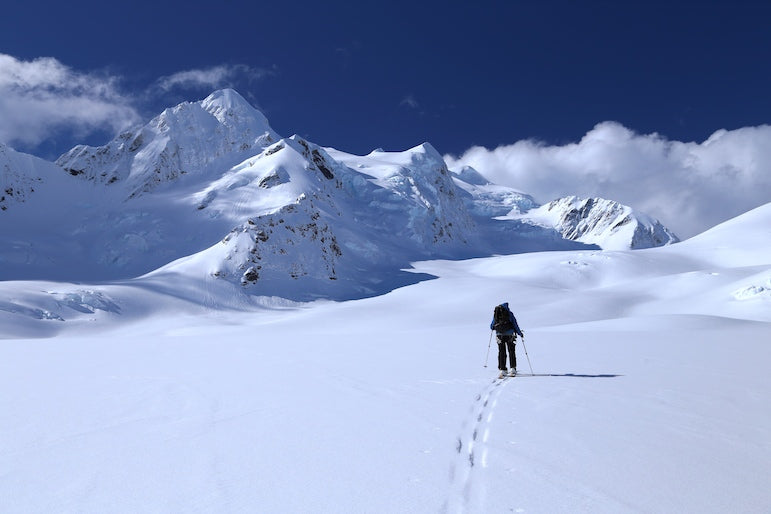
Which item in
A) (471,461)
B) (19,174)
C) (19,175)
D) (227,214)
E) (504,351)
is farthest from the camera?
(19,174)

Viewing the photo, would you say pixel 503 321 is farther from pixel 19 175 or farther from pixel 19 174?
pixel 19 174

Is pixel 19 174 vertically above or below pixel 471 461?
above

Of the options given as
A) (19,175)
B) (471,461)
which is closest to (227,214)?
(19,175)

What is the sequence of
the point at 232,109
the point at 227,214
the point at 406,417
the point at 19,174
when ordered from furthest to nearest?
1. the point at 232,109
2. the point at 19,174
3. the point at 227,214
4. the point at 406,417

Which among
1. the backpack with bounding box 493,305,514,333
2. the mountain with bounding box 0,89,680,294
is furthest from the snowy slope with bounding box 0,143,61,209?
the backpack with bounding box 493,305,514,333

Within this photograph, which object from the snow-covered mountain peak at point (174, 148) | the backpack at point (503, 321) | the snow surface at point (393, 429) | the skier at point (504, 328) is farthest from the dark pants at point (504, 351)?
the snow-covered mountain peak at point (174, 148)

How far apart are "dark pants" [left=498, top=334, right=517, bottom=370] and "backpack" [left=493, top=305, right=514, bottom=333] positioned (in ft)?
0.73

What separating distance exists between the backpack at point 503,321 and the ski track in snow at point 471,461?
459 cm

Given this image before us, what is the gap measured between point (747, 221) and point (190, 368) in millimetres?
122804

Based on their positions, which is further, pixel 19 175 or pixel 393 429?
pixel 19 175

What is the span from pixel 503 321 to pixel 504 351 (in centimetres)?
97

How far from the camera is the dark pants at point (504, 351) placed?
1191cm

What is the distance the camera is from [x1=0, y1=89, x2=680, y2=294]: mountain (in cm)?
7975

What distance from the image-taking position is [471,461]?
5.27 meters
